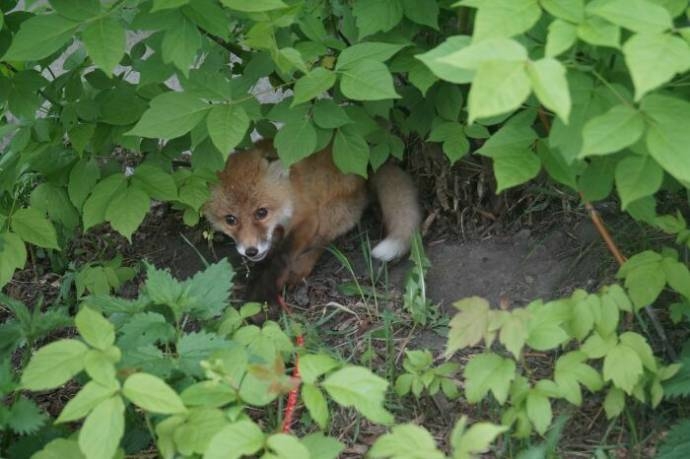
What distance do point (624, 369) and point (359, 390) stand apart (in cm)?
87

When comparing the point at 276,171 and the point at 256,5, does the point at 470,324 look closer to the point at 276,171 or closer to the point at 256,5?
the point at 256,5

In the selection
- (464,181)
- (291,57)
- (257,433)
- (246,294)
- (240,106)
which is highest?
(291,57)

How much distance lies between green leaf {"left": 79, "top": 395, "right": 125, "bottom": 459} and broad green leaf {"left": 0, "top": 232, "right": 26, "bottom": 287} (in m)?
1.22

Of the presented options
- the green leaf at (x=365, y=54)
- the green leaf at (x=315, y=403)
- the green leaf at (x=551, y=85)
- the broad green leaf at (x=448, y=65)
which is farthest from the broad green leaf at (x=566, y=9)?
the green leaf at (x=315, y=403)

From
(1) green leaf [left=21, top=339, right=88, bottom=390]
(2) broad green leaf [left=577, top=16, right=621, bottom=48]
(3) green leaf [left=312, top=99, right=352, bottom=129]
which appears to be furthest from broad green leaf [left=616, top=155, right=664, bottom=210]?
(1) green leaf [left=21, top=339, right=88, bottom=390]

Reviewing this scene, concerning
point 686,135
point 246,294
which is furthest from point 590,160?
point 246,294

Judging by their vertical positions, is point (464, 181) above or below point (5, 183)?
below

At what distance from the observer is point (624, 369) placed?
2486mm

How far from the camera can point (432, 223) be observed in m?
4.14

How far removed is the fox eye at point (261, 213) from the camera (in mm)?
4292

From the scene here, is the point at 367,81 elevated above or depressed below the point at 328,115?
above

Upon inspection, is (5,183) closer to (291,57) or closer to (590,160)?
(291,57)

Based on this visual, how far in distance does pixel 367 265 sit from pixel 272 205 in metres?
0.61

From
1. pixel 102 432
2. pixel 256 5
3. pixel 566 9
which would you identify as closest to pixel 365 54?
pixel 256 5
